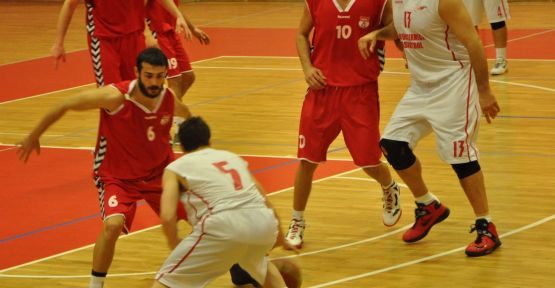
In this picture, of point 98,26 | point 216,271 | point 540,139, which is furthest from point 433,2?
point 540,139

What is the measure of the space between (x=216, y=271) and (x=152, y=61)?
135 cm

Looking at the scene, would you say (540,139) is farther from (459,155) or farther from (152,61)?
(152,61)

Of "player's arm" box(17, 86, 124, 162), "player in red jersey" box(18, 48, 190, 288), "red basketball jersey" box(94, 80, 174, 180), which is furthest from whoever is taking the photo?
"red basketball jersey" box(94, 80, 174, 180)

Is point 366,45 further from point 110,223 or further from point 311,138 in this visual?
point 110,223

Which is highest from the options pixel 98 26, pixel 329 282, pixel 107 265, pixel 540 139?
pixel 98 26

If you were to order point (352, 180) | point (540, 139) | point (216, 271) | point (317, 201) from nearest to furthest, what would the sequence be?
point (216, 271) < point (317, 201) < point (352, 180) < point (540, 139)

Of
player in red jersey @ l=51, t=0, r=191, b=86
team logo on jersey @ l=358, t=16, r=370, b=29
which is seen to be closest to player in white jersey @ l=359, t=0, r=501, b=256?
team logo on jersey @ l=358, t=16, r=370, b=29

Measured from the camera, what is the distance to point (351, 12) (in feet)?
23.6

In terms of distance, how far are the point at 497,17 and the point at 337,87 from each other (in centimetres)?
664

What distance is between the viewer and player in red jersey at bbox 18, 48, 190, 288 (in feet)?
20.5

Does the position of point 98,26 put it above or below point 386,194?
above

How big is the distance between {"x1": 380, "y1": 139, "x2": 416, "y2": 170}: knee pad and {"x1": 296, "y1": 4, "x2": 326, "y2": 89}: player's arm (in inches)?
22.2

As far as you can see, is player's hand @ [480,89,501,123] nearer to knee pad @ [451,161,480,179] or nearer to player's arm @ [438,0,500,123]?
player's arm @ [438,0,500,123]

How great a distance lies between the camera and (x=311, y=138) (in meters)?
7.36
